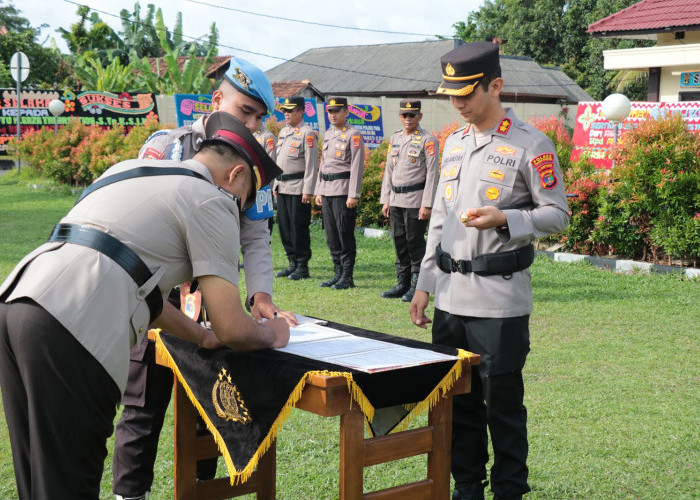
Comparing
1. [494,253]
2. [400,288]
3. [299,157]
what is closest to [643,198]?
[400,288]

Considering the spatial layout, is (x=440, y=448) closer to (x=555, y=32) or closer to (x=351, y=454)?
(x=351, y=454)

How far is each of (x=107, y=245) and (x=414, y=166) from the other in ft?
21.7

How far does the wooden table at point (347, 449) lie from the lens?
255 centimetres

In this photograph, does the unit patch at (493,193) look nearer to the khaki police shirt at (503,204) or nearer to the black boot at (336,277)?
the khaki police shirt at (503,204)

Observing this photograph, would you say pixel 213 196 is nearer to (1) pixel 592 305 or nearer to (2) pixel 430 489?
(2) pixel 430 489

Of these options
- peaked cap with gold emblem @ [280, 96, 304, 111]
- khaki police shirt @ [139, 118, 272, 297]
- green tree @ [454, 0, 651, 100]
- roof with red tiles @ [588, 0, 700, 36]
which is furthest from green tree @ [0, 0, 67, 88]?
khaki police shirt @ [139, 118, 272, 297]

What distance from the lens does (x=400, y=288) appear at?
8.51 metres

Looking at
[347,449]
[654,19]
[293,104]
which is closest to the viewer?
[347,449]

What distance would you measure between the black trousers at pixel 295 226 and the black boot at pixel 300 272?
2.0 inches

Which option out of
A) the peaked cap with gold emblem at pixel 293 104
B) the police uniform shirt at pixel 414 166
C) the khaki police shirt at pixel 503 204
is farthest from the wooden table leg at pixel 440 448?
the peaked cap with gold emblem at pixel 293 104

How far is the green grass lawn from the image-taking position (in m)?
3.81

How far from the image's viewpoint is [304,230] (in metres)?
9.52

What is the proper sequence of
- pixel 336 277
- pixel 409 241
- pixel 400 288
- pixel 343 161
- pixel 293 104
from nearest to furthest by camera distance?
pixel 400 288 < pixel 409 241 < pixel 336 277 < pixel 343 161 < pixel 293 104

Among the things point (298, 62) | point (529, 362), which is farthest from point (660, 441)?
point (298, 62)
